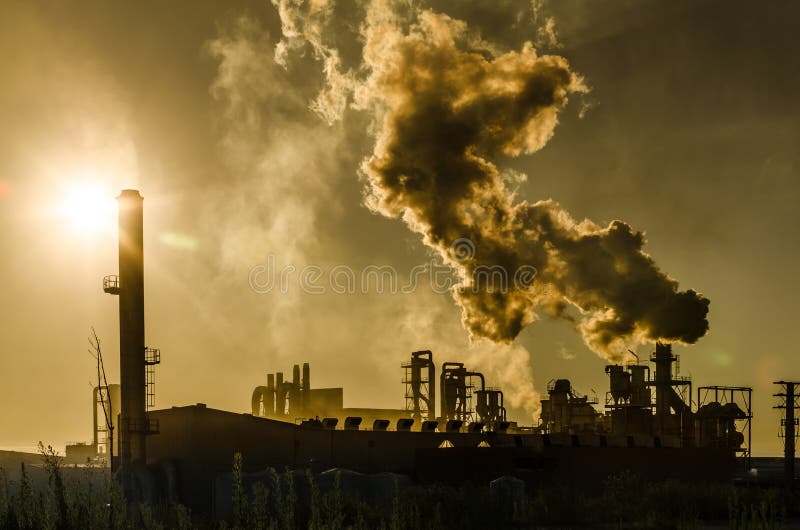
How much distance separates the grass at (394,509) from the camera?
18594 millimetres

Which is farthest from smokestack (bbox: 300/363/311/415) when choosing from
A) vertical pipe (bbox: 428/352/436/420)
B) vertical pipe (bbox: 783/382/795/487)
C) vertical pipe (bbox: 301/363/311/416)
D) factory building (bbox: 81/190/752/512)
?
vertical pipe (bbox: 783/382/795/487)

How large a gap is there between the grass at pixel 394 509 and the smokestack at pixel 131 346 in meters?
14.5

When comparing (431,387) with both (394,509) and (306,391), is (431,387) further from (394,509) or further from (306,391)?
(394,509)

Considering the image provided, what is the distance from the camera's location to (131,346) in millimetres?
57188

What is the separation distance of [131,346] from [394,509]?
41.0 metres

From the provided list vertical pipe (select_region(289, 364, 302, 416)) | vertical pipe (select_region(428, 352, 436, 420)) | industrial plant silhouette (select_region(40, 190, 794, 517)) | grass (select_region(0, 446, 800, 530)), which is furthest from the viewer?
vertical pipe (select_region(289, 364, 302, 416))

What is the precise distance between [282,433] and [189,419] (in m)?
5.43

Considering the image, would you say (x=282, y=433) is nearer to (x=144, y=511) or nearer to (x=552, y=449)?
(x=552, y=449)

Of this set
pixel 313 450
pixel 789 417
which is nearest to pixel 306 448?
pixel 313 450

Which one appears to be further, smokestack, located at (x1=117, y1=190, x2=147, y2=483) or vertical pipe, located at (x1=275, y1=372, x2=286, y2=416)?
vertical pipe, located at (x1=275, y1=372, x2=286, y2=416)

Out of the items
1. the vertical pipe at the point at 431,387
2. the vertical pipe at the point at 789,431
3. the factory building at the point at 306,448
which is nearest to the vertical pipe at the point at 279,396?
the vertical pipe at the point at 431,387

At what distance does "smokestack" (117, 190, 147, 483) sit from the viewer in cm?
5681

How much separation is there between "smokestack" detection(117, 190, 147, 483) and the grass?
14.5 m

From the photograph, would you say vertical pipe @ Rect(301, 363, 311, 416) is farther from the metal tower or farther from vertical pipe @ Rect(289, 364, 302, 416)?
the metal tower
